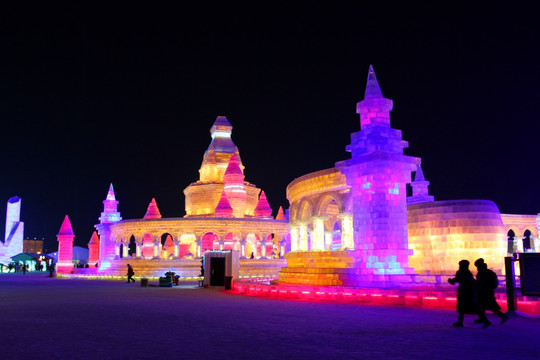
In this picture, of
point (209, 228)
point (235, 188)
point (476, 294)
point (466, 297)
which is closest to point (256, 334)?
point (466, 297)

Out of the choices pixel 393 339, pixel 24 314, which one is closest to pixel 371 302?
pixel 393 339

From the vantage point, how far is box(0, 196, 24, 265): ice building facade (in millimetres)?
71875

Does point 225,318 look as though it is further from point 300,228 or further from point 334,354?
point 300,228

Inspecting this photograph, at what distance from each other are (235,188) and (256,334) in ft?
126

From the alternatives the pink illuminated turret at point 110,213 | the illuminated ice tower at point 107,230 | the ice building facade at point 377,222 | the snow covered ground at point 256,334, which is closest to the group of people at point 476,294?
the snow covered ground at point 256,334

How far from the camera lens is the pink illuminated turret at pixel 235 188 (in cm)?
4709

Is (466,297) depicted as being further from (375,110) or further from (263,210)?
(263,210)

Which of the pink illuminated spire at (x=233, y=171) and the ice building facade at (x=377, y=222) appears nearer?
the ice building facade at (x=377, y=222)

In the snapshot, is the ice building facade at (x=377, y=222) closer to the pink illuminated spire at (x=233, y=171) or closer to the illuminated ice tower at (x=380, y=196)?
the illuminated ice tower at (x=380, y=196)

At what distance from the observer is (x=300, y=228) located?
2555cm

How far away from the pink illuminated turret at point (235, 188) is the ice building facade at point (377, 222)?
20423mm

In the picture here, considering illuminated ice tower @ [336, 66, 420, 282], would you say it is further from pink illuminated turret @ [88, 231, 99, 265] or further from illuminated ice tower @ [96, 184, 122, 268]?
pink illuminated turret @ [88, 231, 99, 265]

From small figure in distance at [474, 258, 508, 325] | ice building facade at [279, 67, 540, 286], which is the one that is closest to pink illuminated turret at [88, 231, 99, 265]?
ice building facade at [279, 67, 540, 286]

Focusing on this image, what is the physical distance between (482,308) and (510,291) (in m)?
2.22
